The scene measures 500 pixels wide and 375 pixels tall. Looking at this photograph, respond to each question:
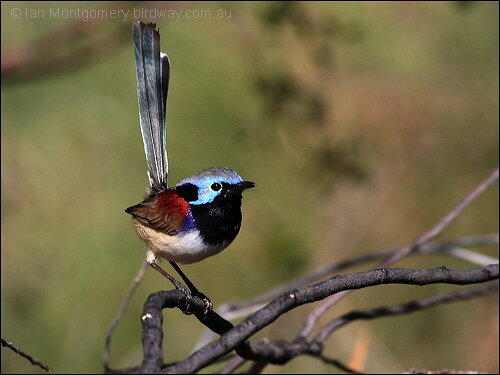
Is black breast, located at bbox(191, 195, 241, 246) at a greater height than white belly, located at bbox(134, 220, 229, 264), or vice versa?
black breast, located at bbox(191, 195, 241, 246)

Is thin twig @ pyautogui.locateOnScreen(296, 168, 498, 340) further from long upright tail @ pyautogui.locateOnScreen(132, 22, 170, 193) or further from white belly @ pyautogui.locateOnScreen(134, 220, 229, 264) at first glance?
long upright tail @ pyautogui.locateOnScreen(132, 22, 170, 193)

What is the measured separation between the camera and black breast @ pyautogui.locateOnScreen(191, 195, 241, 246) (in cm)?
276

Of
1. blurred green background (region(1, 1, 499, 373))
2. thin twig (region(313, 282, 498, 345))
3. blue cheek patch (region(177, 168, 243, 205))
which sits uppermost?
blurred green background (region(1, 1, 499, 373))

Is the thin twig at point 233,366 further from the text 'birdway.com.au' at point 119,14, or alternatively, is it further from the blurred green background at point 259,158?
the text 'birdway.com.au' at point 119,14

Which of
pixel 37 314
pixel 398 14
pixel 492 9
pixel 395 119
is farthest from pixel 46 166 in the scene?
pixel 492 9

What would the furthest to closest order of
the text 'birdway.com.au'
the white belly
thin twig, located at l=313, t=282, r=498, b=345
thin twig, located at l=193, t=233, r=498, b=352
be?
the text 'birdway.com.au' < thin twig, located at l=193, t=233, r=498, b=352 < thin twig, located at l=313, t=282, r=498, b=345 < the white belly

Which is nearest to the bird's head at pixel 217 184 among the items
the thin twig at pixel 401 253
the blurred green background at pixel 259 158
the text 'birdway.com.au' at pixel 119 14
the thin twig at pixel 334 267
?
the thin twig at pixel 401 253

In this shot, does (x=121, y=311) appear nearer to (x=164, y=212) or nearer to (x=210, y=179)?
(x=164, y=212)

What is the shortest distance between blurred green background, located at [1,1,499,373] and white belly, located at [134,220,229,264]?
144 cm

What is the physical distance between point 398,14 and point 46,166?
2638mm

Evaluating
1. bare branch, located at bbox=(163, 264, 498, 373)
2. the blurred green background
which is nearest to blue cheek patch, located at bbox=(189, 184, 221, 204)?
bare branch, located at bbox=(163, 264, 498, 373)

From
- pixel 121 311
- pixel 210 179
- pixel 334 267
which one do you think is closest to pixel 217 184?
pixel 210 179

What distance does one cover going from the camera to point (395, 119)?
5.07 m

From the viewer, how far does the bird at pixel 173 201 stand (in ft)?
9.08
